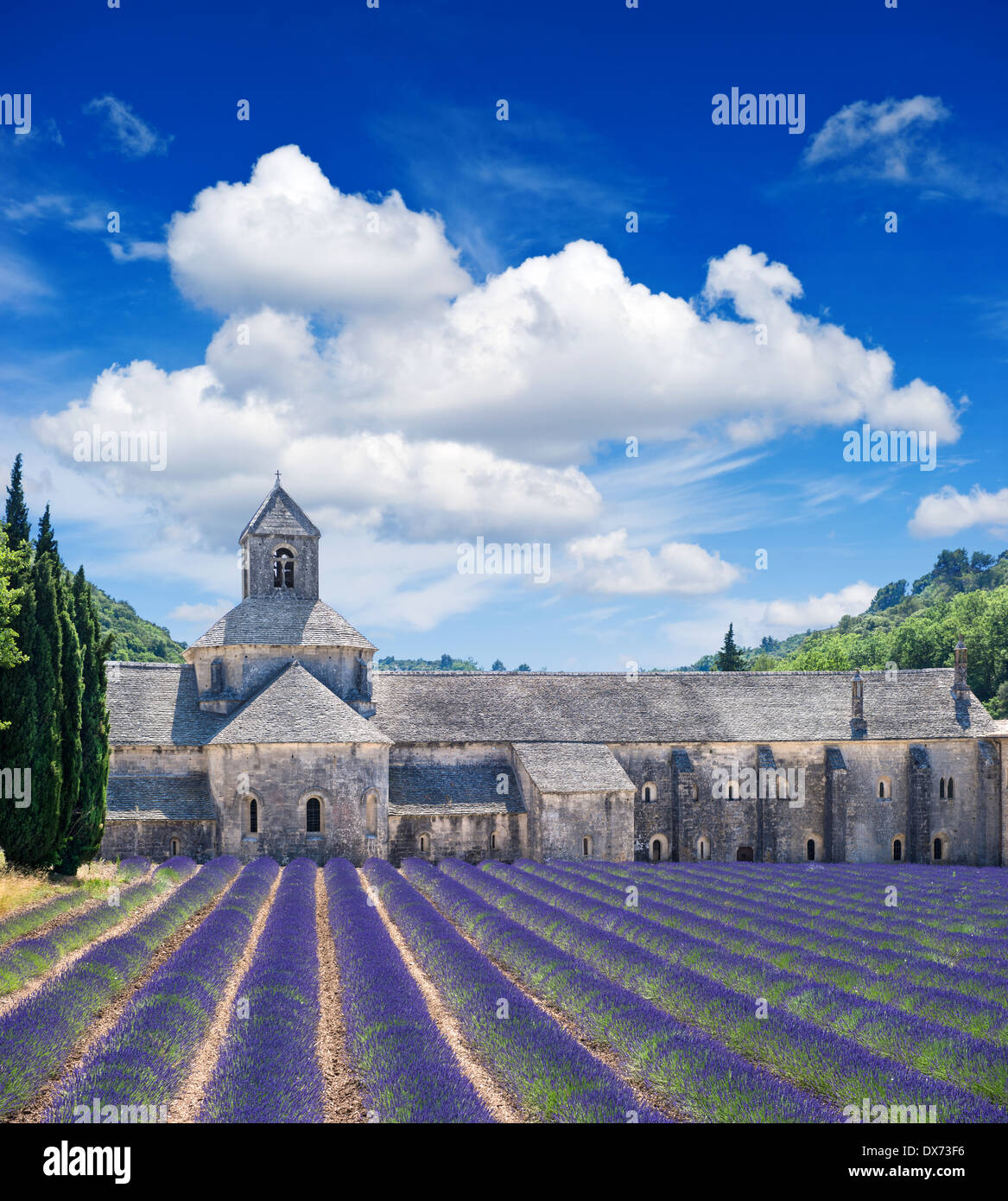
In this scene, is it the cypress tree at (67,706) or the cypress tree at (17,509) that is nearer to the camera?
the cypress tree at (67,706)

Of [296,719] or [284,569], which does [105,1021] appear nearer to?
[296,719]

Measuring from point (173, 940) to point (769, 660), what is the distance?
101 meters

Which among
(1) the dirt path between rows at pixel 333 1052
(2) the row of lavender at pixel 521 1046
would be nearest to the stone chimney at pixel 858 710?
(2) the row of lavender at pixel 521 1046

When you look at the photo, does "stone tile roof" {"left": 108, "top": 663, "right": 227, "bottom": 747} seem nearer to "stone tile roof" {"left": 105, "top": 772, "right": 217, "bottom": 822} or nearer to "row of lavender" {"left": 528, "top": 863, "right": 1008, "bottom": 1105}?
"stone tile roof" {"left": 105, "top": 772, "right": 217, "bottom": 822}

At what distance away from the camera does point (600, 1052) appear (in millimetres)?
12859

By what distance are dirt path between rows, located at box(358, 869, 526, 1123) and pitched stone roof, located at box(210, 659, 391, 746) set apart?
48.1 ft

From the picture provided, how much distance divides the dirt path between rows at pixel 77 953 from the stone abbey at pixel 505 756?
336 inches

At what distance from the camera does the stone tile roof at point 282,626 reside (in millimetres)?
38281

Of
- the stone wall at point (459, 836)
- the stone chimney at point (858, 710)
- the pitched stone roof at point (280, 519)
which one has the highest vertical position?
the pitched stone roof at point (280, 519)

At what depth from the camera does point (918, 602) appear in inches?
5684

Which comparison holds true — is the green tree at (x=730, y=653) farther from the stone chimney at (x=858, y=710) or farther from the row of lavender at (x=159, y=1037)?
the row of lavender at (x=159, y=1037)

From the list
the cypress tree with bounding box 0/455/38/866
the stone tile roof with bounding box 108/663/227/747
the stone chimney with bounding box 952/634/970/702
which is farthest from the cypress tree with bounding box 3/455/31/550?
the stone chimney with bounding box 952/634/970/702

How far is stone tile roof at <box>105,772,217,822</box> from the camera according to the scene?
3434 centimetres
